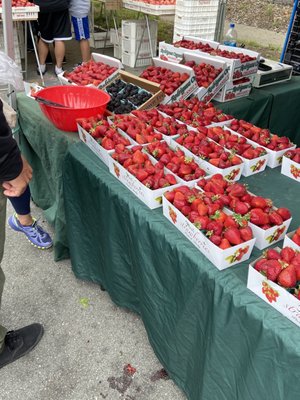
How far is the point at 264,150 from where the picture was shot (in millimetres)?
2045

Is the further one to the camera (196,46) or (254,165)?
(196,46)

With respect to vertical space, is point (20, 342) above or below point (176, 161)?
below

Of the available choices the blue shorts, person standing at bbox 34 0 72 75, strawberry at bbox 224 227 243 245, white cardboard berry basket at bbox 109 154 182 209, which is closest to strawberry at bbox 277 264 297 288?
strawberry at bbox 224 227 243 245

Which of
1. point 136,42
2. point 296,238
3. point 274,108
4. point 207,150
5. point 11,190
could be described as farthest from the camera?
point 136,42

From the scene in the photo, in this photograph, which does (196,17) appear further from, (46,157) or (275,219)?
(275,219)

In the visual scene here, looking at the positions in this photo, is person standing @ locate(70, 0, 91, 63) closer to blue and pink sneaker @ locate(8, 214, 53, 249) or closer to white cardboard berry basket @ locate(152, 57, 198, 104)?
white cardboard berry basket @ locate(152, 57, 198, 104)

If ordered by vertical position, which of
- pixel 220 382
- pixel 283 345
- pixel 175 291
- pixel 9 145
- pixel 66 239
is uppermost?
pixel 9 145

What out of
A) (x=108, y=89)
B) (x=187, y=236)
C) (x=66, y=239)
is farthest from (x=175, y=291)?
(x=108, y=89)

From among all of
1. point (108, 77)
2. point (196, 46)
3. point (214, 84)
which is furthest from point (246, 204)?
point (196, 46)

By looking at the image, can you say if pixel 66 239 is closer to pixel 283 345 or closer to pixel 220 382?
pixel 220 382

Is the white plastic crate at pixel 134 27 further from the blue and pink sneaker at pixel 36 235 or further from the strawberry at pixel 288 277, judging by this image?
the strawberry at pixel 288 277

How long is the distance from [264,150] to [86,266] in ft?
4.44

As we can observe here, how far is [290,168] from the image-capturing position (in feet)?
6.57

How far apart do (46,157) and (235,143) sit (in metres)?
1.35
